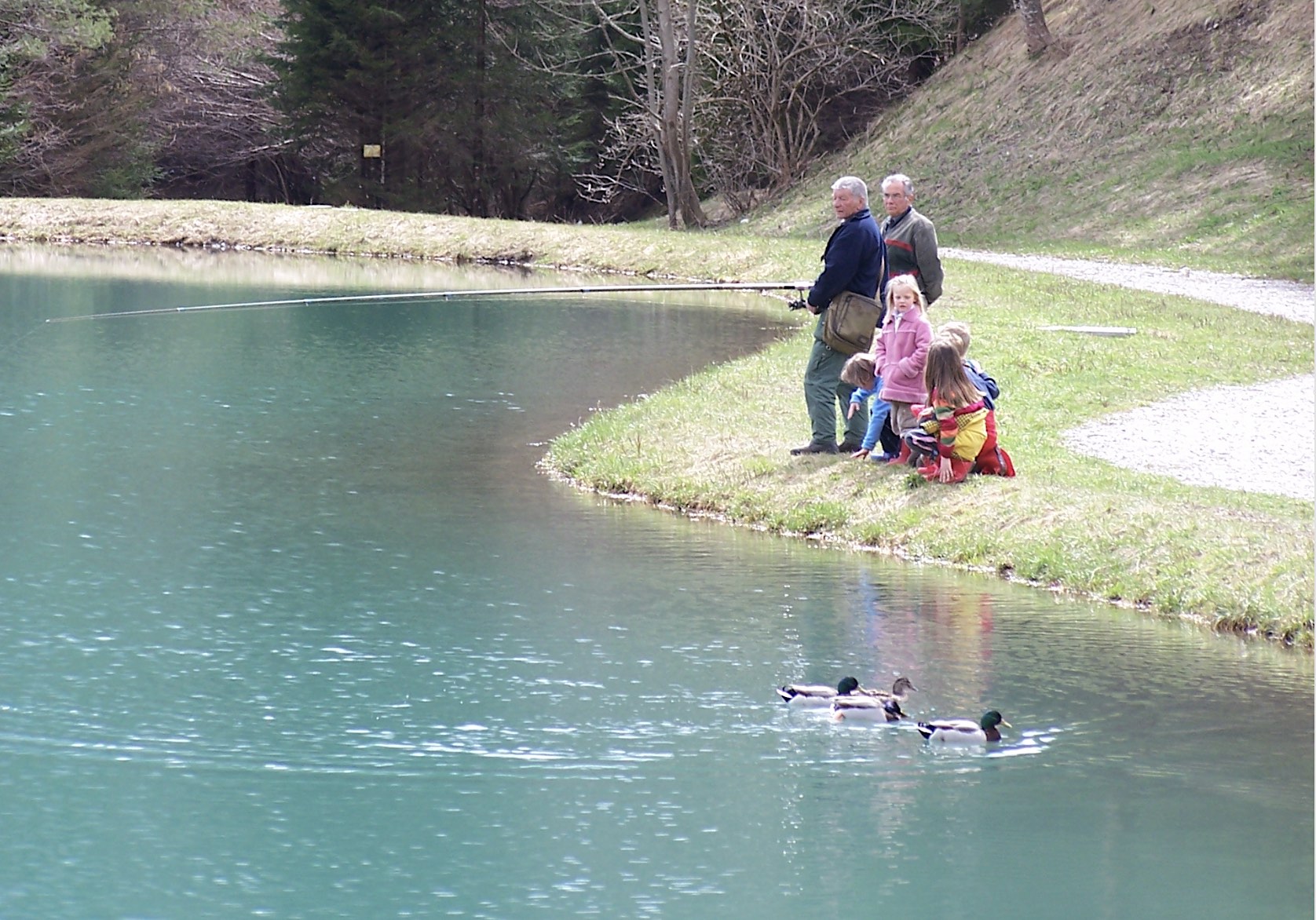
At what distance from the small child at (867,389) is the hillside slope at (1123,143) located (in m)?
13.3

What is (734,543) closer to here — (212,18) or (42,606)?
(42,606)

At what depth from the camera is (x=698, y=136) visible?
38.6 metres

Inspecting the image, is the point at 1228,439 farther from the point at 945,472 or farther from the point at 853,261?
the point at 853,261

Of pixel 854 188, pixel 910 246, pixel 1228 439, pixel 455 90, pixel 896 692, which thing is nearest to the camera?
pixel 896 692

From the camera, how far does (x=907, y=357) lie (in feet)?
32.2

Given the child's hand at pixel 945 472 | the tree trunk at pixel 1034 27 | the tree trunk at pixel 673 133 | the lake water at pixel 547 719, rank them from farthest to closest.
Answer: the tree trunk at pixel 1034 27, the tree trunk at pixel 673 133, the child's hand at pixel 945 472, the lake water at pixel 547 719

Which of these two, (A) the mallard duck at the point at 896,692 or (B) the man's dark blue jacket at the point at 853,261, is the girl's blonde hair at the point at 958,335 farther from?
(A) the mallard duck at the point at 896,692

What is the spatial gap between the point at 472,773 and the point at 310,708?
939 mm

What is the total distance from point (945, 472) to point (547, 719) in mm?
3695

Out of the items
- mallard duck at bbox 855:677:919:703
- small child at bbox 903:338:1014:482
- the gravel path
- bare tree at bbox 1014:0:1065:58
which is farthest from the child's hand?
bare tree at bbox 1014:0:1065:58

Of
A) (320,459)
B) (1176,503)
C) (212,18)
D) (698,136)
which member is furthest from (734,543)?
(212,18)

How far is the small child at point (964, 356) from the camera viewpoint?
954cm

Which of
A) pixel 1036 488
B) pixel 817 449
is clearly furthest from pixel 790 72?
pixel 1036 488

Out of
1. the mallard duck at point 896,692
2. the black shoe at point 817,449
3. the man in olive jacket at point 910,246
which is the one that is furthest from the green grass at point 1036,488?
the mallard duck at point 896,692
